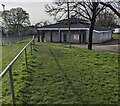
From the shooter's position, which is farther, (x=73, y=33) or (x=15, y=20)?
(x=15, y=20)

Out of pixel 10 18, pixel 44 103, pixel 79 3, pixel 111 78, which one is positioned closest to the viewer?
pixel 44 103

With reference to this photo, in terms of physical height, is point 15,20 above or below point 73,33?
above

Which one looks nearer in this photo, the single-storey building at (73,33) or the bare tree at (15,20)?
the single-storey building at (73,33)

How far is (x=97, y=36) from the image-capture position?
113 feet

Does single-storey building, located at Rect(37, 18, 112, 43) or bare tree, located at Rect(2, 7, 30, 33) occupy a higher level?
bare tree, located at Rect(2, 7, 30, 33)

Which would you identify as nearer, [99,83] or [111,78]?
[99,83]

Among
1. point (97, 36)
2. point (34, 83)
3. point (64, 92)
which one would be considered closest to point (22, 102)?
point (64, 92)

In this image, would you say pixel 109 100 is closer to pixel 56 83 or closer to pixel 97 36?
pixel 56 83

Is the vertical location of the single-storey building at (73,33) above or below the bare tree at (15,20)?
below

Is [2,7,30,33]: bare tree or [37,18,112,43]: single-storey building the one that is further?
[2,7,30,33]: bare tree

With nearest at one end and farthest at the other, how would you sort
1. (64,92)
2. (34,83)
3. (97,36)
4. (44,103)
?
1. (44,103)
2. (64,92)
3. (34,83)
4. (97,36)

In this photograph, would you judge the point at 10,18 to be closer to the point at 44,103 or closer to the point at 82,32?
the point at 82,32

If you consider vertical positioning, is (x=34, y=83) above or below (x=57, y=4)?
below

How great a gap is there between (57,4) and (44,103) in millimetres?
17554
